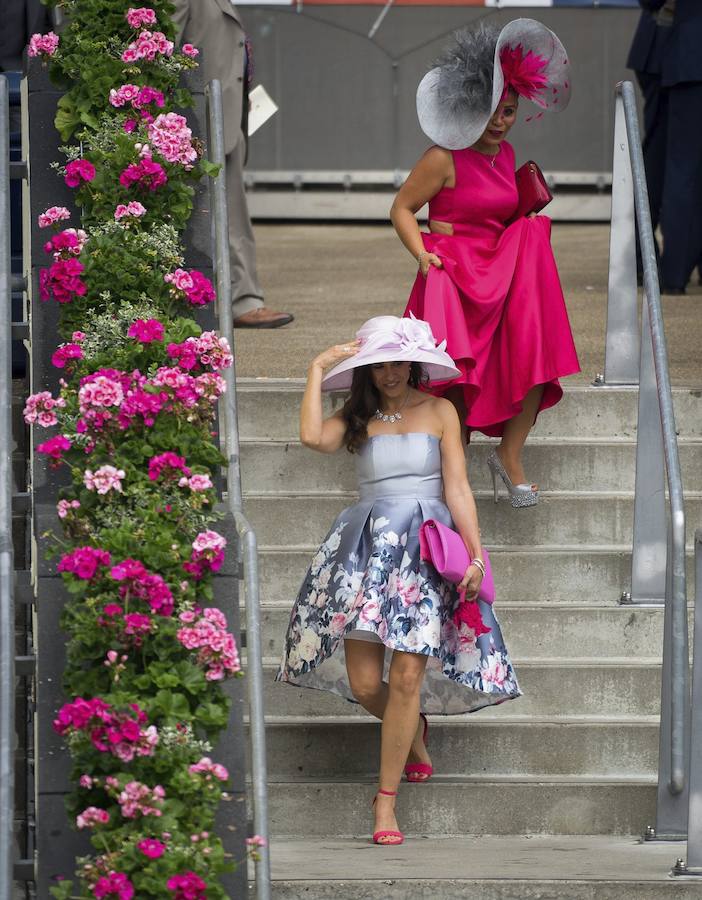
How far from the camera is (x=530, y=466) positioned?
22.2ft

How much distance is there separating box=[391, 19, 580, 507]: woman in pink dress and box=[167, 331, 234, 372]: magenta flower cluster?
44.5 inches

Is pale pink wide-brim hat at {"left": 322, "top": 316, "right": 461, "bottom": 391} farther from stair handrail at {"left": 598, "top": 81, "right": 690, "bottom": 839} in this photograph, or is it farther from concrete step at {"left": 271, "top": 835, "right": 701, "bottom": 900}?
concrete step at {"left": 271, "top": 835, "right": 701, "bottom": 900}

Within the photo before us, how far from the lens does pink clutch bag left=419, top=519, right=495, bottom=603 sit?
17.6 feet

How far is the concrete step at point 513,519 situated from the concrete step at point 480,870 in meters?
1.25

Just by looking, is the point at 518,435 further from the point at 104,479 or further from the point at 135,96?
the point at 104,479

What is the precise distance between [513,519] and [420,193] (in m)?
1.11

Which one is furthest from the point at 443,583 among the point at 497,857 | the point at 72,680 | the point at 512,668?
the point at 72,680

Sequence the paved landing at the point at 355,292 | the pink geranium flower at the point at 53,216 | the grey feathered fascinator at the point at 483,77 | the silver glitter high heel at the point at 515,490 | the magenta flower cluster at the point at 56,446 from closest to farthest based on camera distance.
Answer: the magenta flower cluster at the point at 56,446
the pink geranium flower at the point at 53,216
the grey feathered fascinator at the point at 483,77
the silver glitter high heel at the point at 515,490
the paved landing at the point at 355,292

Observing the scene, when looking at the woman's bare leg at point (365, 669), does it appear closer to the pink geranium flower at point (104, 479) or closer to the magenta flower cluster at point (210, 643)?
the magenta flower cluster at point (210, 643)

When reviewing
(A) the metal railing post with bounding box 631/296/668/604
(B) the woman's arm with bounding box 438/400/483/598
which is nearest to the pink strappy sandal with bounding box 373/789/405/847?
(B) the woman's arm with bounding box 438/400/483/598

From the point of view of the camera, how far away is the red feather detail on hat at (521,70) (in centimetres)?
636

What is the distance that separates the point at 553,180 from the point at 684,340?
16.4 ft

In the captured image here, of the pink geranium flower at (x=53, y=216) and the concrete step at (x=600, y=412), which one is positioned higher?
the pink geranium flower at (x=53, y=216)

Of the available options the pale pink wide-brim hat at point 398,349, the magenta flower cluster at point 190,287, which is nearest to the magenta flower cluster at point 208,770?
the pale pink wide-brim hat at point 398,349
